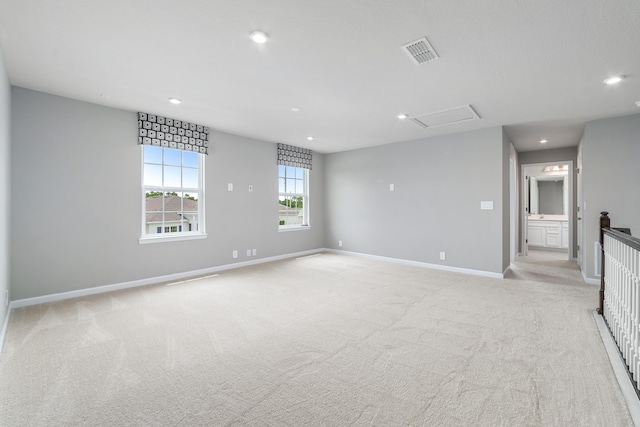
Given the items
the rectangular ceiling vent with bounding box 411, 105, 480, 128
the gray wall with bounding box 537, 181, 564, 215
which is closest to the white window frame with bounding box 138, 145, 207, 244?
the rectangular ceiling vent with bounding box 411, 105, 480, 128

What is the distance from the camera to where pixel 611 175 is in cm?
417

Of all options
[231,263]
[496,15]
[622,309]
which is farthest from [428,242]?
[496,15]

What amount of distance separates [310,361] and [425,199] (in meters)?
4.19

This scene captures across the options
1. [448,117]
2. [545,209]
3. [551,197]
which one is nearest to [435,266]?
[448,117]

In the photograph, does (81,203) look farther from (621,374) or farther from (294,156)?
(621,374)

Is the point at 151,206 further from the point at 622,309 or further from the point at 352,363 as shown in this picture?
the point at 622,309

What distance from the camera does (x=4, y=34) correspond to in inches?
88.0

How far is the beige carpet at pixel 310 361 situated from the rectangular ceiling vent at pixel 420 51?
245cm

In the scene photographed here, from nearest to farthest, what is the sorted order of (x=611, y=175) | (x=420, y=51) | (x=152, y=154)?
(x=420, y=51)
(x=611, y=175)
(x=152, y=154)

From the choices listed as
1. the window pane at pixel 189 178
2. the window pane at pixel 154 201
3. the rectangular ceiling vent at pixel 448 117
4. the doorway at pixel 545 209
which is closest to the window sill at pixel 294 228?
the window pane at pixel 189 178

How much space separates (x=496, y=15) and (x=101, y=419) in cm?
346

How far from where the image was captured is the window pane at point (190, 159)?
4785 millimetres

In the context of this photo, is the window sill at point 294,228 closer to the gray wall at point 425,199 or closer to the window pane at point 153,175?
the gray wall at point 425,199

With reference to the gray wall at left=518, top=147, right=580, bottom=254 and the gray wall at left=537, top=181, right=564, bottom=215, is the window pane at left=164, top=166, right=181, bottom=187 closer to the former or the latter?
the gray wall at left=518, top=147, right=580, bottom=254
